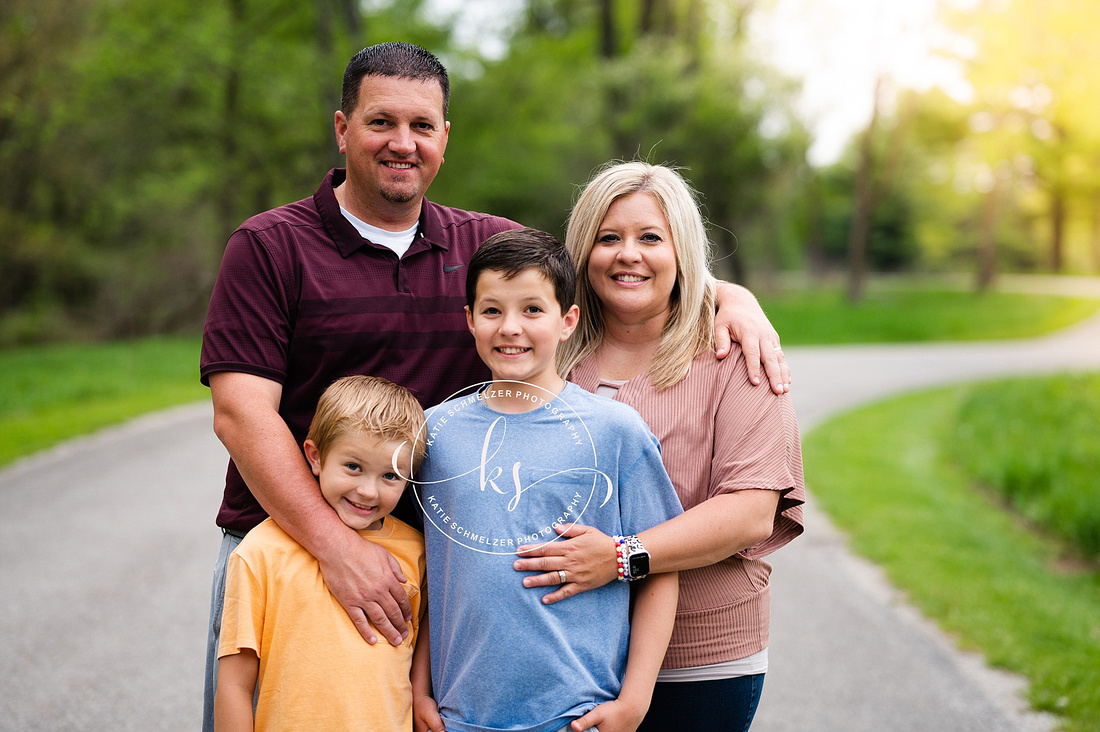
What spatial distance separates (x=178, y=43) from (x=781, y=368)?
20679mm

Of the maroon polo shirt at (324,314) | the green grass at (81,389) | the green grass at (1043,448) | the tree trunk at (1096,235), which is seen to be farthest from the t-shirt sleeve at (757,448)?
the tree trunk at (1096,235)

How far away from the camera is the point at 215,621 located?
2.18 m

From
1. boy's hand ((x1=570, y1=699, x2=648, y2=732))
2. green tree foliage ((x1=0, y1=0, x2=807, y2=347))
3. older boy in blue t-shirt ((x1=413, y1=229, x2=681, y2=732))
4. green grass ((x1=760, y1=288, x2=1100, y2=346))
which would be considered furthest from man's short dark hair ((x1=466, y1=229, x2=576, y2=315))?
green grass ((x1=760, y1=288, x2=1100, y2=346))

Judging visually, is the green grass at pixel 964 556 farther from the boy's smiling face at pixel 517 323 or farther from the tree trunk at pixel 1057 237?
the tree trunk at pixel 1057 237

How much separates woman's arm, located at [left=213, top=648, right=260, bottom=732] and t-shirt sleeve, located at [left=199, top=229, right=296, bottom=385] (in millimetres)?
641

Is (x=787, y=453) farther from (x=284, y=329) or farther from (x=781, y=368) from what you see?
(x=284, y=329)

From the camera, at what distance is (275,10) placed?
74.1 feet

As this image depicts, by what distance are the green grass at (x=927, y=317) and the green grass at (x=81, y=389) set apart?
14363mm

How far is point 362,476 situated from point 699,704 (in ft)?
3.25

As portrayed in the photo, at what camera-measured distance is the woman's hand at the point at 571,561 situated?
1.85 m

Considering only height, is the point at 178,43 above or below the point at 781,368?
above

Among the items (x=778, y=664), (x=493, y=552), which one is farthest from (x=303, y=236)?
(x=778, y=664)

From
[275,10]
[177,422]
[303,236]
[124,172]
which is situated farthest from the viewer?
[275,10]

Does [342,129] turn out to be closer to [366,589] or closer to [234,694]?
[366,589]
